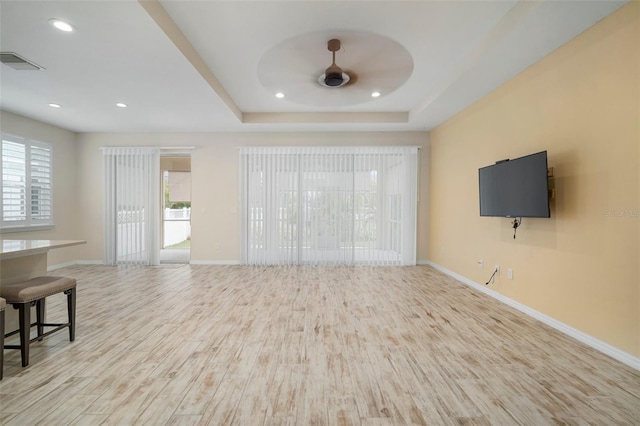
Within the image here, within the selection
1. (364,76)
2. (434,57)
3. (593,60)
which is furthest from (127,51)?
(593,60)

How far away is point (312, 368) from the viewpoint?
84.2 inches

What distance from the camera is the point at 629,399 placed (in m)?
1.79

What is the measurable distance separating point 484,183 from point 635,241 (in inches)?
68.4

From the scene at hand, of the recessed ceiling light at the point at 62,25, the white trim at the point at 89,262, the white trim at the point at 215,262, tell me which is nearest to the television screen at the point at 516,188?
the recessed ceiling light at the point at 62,25

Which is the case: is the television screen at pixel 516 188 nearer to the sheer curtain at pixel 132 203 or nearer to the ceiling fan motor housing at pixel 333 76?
the ceiling fan motor housing at pixel 333 76

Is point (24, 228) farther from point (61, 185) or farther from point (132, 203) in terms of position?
point (132, 203)

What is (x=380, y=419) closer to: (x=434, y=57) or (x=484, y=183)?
(x=484, y=183)

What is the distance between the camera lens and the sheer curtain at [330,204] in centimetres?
578

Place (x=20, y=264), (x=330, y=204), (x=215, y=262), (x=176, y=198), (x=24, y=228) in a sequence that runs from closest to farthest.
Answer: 1. (x=20, y=264)
2. (x=24, y=228)
3. (x=330, y=204)
4. (x=215, y=262)
5. (x=176, y=198)

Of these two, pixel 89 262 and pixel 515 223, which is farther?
pixel 89 262

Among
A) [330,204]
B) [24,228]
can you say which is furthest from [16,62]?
[330,204]

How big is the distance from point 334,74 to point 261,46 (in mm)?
977

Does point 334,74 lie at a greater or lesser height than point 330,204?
greater

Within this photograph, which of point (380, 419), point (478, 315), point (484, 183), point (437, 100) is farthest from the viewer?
point (437, 100)
